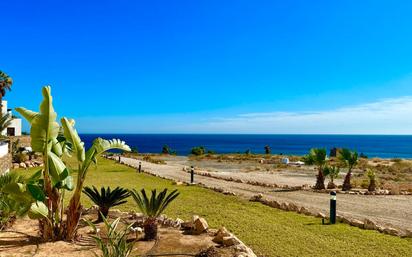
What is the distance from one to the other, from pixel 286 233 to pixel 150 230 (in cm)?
343

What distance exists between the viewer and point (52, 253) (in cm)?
575

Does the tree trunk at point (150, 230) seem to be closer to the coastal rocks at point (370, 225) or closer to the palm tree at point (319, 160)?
the coastal rocks at point (370, 225)

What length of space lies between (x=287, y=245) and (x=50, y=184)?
4.94 meters

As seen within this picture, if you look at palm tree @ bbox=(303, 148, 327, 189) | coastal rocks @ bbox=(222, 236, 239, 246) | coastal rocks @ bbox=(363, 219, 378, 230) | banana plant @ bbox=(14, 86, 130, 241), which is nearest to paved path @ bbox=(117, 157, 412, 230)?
palm tree @ bbox=(303, 148, 327, 189)

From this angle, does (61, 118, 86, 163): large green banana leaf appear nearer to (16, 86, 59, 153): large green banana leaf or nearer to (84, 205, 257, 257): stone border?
(16, 86, 59, 153): large green banana leaf

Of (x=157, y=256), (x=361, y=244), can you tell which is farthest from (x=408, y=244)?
(x=157, y=256)

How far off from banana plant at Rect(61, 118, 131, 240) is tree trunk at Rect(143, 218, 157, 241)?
4.33 ft

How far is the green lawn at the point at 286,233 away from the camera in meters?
6.90

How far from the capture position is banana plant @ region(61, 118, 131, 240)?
21.2 ft

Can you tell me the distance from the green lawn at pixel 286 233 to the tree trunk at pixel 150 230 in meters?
2.04

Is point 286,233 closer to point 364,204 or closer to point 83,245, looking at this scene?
point 83,245

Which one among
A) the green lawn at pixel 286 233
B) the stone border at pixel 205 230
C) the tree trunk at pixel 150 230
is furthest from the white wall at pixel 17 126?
the tree trunk at pixel 150 230

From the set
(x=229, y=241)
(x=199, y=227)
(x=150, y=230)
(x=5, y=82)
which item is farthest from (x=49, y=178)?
(x=5, y=82)

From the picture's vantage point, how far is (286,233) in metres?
8.12
